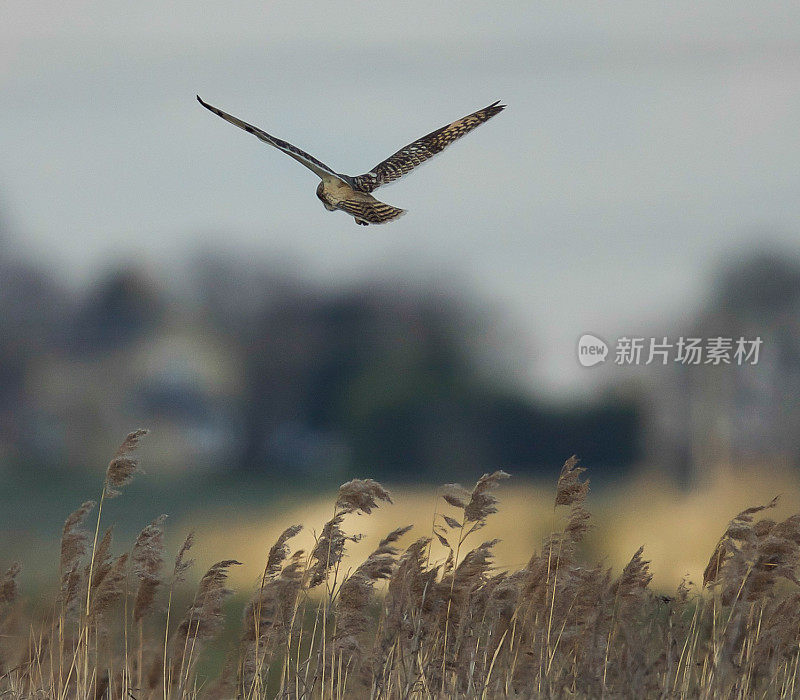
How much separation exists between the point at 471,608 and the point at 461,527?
453 millimetres

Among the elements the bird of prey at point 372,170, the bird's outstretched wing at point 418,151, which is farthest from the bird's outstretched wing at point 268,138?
the bird's outstretched wing at point 418,151

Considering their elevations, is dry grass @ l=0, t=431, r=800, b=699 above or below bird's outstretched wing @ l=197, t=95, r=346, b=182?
below

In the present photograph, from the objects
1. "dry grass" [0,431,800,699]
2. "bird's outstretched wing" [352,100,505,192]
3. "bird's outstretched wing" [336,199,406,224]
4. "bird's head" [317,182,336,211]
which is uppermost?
"bird's outstretched wing" [352,100,505,192]

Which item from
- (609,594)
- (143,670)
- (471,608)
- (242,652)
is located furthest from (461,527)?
(143,670)

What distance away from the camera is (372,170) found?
739cm

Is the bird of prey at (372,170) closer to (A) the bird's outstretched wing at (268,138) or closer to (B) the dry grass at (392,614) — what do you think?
(A) the bird's outstretched wing at (268,138)

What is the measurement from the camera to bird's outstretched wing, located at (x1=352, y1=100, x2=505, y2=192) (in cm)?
724

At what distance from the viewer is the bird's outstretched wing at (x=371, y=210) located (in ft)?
20.5

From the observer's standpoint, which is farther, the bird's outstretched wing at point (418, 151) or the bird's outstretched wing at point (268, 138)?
the bird's outstretched wing at point (418, 151)

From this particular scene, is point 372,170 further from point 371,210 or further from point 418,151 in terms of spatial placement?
point 371,210

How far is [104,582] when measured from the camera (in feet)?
18.0

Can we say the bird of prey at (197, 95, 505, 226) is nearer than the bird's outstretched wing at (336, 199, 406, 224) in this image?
Yes

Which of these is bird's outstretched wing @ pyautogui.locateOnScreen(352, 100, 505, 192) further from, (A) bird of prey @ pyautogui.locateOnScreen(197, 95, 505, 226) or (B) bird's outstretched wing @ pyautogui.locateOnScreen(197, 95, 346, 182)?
(B) bird's outstretched wing @ pyautogui.locateOnScreen(197, 95, 346, 182)

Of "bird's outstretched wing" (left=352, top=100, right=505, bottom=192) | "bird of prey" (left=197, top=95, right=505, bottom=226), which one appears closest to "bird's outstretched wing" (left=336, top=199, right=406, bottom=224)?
"bird of prey" (left=197, top=95, right=505, bottom=226)
